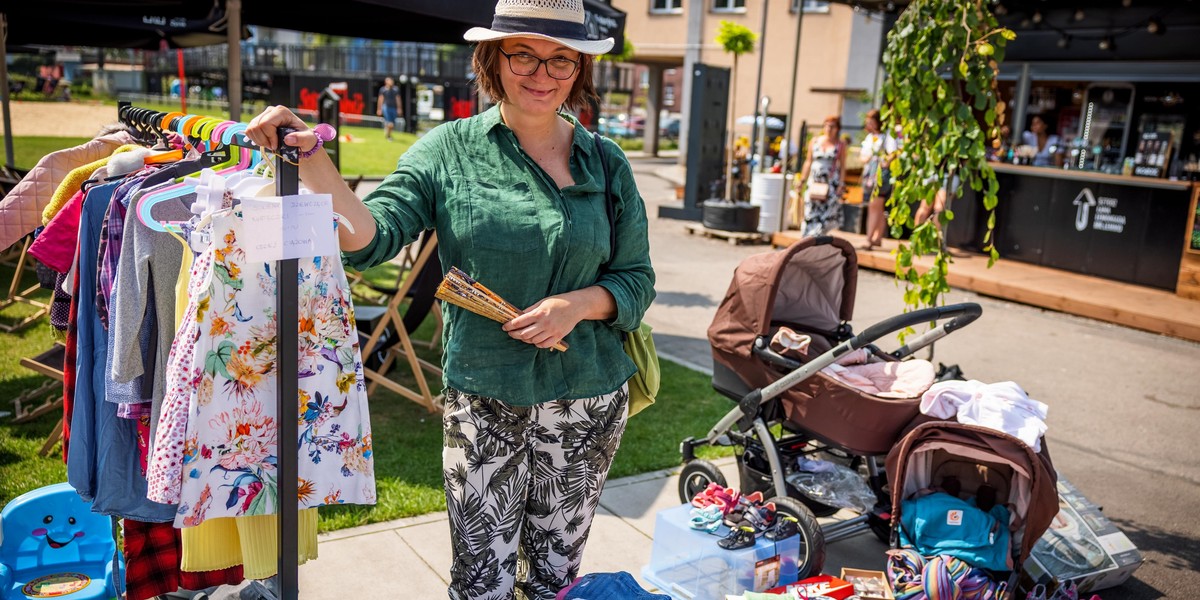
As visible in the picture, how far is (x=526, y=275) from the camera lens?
209 cm

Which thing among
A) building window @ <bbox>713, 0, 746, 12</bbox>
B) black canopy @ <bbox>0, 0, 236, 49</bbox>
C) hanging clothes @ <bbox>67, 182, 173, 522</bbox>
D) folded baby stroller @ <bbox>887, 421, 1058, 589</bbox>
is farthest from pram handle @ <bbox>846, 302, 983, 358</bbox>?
building window @ <bbox>713, 0, 746, 12</bbox>

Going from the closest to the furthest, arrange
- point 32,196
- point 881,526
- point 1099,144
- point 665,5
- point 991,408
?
point 32,196, point 991,408, point 881,526, point 1099,144, point 665,5

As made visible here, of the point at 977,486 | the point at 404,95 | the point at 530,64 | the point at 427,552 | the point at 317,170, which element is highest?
the point at 404,95

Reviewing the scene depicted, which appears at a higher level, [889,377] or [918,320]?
[918,320]

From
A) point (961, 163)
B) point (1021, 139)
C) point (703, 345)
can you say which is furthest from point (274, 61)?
point (961, 163)

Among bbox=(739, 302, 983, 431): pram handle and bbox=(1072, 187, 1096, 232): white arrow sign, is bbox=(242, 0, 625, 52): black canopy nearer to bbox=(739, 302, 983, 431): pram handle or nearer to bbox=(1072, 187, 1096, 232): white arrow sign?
bbox=(739, 302, 983, 431): pram handle

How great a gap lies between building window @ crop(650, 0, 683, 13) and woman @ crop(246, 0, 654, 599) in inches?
1031

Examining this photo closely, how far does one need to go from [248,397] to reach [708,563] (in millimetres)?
1677

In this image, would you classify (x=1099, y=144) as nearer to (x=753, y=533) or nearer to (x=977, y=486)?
(x=977, y=486)

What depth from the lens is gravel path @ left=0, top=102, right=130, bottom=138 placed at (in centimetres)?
2016

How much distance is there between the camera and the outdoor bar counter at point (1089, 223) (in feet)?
30.3

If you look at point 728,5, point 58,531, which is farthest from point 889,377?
point 728,5

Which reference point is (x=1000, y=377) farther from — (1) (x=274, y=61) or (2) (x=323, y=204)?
(1) (x=274, y=61)

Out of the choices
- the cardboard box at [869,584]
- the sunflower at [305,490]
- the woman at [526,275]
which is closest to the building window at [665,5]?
the cardboard box at [869,584]
